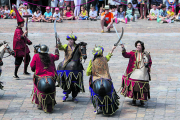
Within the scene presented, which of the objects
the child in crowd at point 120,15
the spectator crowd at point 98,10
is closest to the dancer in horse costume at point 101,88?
the spectator crowd at point 98,10

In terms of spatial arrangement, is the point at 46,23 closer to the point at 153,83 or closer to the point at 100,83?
the point at 153,83

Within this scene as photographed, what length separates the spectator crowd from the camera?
18.8 meters

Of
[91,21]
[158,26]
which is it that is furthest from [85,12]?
[158,26]

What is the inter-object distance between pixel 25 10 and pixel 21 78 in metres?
9.20

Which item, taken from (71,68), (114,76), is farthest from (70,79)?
(114,76)

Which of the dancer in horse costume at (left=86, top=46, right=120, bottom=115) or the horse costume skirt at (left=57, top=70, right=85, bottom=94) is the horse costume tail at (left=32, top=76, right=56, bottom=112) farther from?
the dancer in horse costume at (left=86, top=46, right=120, bottom=115)

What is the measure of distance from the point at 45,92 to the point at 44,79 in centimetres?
27

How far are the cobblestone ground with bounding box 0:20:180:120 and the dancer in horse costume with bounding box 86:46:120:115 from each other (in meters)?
0.21

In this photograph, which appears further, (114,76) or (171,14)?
(171,14)

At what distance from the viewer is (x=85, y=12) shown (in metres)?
19.6

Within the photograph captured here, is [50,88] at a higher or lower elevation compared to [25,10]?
lower

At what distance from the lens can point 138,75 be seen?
25.1ft

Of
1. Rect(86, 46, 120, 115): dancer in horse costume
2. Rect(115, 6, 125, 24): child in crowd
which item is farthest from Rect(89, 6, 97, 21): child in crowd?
Rect(86, 46, 120, 115): dancer in horse costume

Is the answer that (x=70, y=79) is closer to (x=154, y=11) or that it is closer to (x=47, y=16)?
(x=47, y=16)
